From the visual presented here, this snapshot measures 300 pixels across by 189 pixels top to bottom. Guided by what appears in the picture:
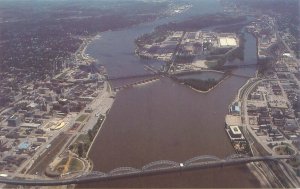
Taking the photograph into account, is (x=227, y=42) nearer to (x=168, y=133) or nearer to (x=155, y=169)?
(x=168, y=133)

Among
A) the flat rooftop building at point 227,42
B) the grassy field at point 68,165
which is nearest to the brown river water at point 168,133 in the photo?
the grassy field at point 68,165

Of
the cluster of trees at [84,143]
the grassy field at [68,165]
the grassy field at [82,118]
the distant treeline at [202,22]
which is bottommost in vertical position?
the distant treeline at [202,22]

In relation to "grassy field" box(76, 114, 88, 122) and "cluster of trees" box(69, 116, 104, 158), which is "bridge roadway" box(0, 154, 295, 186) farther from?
"grassy field" box(76, 114, 88, 122)

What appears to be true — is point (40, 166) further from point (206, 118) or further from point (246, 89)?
point (246, 89)

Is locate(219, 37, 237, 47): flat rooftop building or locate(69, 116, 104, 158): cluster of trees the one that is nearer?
locate(69, 116, 104, 158): cluster of trees

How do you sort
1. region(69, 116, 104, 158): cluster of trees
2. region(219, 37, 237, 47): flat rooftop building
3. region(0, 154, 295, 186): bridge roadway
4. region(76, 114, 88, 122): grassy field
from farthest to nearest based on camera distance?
1. region(219, 37, 237, 47): flat rooftop building
2. region(76, 114, 88, 122): grassy field
3. region(69, 116, 104, 158): cluster of trees
4. region(0, 154, 295, 186): bridge roadway

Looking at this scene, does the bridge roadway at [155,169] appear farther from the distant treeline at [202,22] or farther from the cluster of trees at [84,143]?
the distant treeline at [202,22]

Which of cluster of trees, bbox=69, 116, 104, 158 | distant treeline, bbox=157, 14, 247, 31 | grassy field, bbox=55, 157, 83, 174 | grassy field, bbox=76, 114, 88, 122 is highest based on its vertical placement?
cluster of trees, bbox=69, 116, 104, 158

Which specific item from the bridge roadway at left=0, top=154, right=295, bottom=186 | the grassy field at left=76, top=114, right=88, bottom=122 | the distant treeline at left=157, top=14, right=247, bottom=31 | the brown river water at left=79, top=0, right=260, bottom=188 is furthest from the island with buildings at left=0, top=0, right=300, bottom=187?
the brown river water at left=79, top=0, right=260, bottom=188

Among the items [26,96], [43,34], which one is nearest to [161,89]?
[26,96]

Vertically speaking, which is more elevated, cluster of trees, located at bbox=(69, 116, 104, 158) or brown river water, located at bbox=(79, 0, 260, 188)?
cluster of trees, located at bbox=(69, 116, 104, 158)
